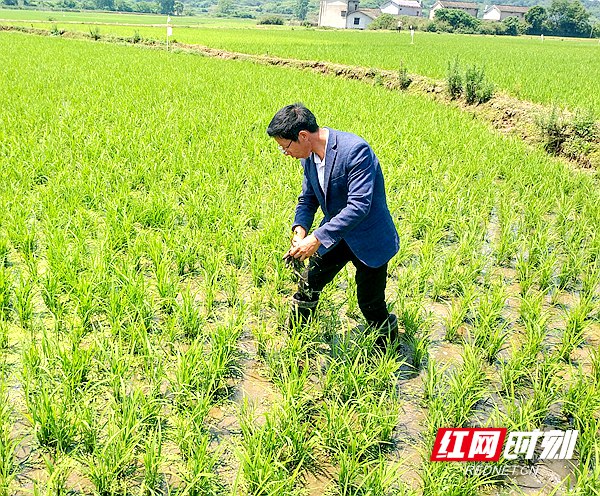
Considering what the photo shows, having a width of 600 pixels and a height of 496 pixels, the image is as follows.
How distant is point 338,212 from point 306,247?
309 mm

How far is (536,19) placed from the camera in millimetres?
50688

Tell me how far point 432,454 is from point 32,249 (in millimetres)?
3069

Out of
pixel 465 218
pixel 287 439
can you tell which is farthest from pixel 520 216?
pixel 287 439

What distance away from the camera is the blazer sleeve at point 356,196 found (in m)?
2.25

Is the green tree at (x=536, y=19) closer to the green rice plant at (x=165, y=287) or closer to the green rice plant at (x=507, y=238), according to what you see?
the green rice plant at (x=507, y=238)

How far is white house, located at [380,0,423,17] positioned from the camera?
7150 cm

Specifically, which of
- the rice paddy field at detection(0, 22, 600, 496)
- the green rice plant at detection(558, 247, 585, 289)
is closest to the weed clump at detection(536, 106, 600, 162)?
the rice paddy field at detection(0, 22, 600, 496)

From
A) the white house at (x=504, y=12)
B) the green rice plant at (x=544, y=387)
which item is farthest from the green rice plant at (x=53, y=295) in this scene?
the white house at (x=504, y=12)

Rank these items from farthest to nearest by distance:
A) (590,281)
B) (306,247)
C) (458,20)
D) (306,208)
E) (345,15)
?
(345,15)
(458,20)
(590,281)
(306,208)
(306,247)

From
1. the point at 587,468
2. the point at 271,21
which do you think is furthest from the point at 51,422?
the point at 271,21

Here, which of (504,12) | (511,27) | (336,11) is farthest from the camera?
(504,12)

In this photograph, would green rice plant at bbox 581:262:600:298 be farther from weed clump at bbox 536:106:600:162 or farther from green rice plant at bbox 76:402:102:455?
weed clump at bbox 536:106:600:162

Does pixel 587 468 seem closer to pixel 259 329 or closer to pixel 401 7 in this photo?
pixel 259 329

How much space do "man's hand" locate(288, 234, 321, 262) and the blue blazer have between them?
1.2 inches
